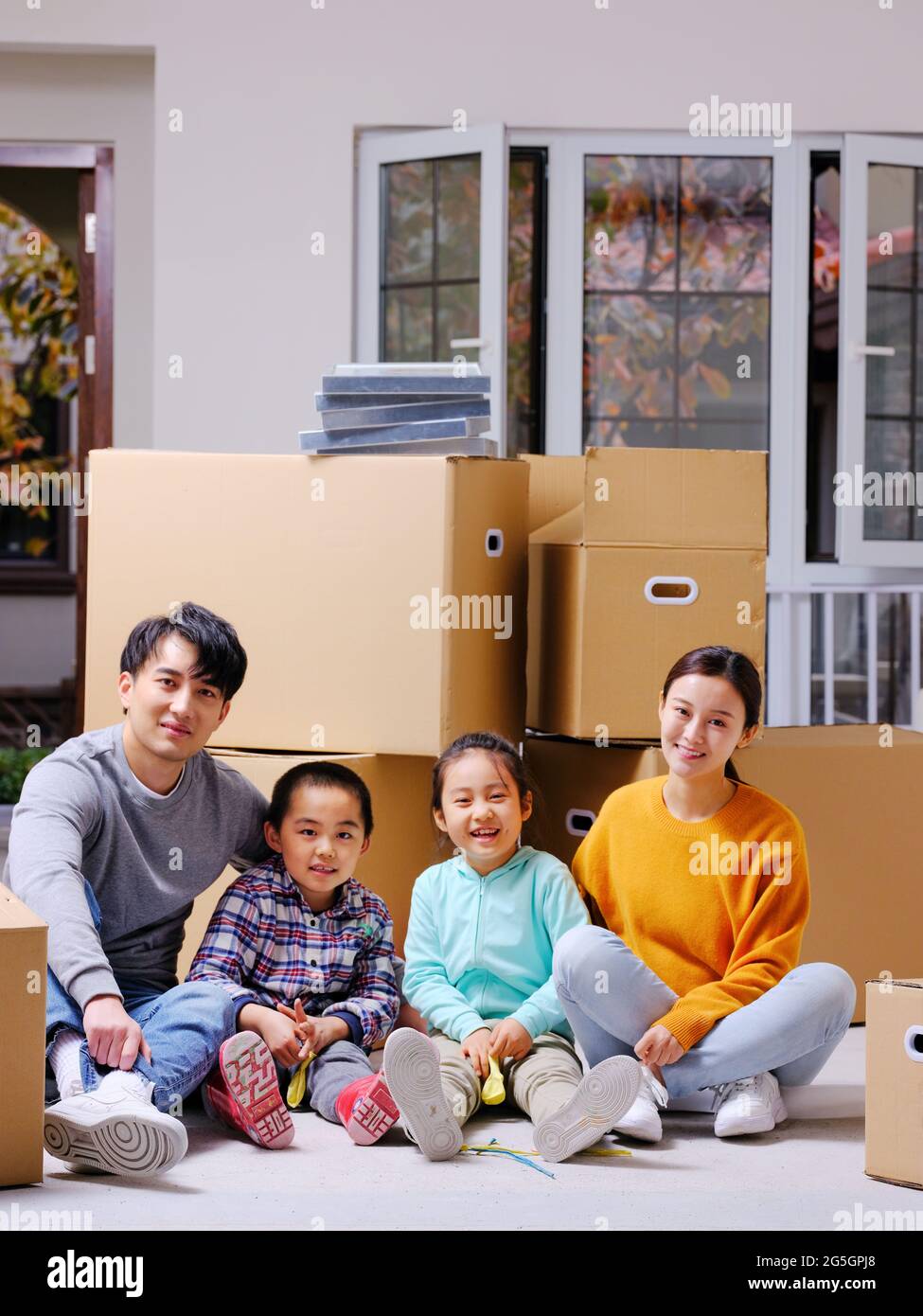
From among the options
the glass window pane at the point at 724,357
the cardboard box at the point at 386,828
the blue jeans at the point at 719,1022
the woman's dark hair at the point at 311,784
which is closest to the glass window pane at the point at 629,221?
the glass window pane at the point at 724,357

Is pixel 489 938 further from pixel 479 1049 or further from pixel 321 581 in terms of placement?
pixel 321 581

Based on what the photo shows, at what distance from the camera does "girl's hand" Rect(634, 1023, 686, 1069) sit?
5.99 ft

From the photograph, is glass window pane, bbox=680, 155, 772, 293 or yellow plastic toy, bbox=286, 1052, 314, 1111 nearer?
yellow plastic toy, bbox=286, 1052, 314, 1111

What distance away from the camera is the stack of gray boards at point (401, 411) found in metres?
2.41

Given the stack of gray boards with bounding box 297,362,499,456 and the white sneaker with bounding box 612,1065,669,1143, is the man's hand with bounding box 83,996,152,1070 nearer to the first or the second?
the white sneaker with bounding box 612,1065,669,1143

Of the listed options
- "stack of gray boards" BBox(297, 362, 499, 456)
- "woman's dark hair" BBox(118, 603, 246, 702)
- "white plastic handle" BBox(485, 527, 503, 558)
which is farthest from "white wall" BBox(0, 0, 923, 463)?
"woman's dark hair" BBox(118, 603, 246, 702)

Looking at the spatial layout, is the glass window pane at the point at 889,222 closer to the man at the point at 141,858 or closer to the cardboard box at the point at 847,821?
the cardboard box at the point at 847,821

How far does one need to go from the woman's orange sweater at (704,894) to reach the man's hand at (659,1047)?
1 centimetres

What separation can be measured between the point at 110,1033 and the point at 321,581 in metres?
0.87

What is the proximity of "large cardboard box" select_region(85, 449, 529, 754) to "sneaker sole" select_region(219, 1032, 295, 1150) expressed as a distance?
680mm

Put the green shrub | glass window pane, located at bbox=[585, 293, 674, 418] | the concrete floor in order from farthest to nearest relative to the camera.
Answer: the green shrub
glass window pane, located at bbox=[585, 293, 674, 418]
the concrete floor

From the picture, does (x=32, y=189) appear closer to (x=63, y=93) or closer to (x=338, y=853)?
(x=63, y=93)

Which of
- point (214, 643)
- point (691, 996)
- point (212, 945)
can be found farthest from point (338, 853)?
point (691, 996)

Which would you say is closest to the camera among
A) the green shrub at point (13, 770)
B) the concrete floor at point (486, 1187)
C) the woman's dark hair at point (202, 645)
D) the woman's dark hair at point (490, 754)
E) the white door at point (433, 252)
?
the concrete floor at point (486, 1187)
